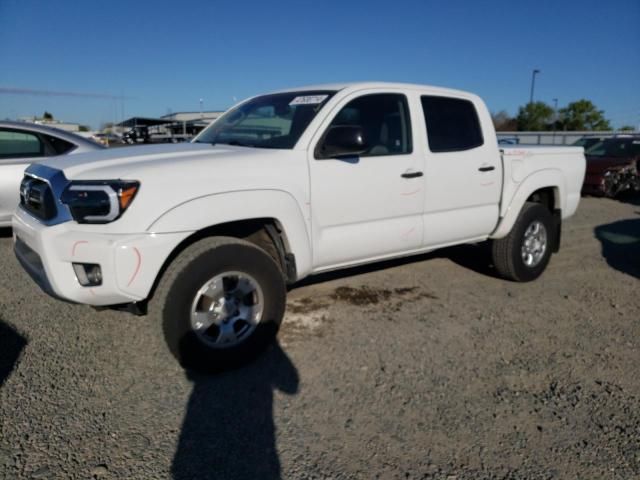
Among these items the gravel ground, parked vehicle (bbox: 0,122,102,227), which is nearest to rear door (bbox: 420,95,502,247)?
the gravel ground

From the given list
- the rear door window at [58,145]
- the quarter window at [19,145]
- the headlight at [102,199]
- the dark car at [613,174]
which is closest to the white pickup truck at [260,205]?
the headlight at [102,199]

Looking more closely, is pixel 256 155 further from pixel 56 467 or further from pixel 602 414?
pixel 602 414

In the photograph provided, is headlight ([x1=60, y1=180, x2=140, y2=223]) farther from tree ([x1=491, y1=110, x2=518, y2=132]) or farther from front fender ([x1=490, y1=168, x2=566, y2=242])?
tree ([x1=491, y1=110, x2=518, y2=132])

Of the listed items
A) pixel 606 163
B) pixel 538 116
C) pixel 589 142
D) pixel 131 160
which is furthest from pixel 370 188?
pixel 538 116

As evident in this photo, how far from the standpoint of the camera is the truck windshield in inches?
144

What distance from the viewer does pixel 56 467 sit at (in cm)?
232

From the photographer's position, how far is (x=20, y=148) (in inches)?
248

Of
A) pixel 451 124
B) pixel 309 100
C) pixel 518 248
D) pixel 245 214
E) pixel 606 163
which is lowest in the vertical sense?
pixel 518 248

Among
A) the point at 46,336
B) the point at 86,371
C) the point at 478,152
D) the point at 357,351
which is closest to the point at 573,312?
the point at 478,152

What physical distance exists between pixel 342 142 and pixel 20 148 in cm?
494

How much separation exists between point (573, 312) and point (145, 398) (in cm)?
361

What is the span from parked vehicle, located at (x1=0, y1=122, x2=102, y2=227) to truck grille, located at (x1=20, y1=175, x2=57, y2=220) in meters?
3.01

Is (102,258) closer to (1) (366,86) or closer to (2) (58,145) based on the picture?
(1) (366,86)

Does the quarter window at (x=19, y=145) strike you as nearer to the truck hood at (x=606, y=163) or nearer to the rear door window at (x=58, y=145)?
the rear door window at (x=58, y=145)
